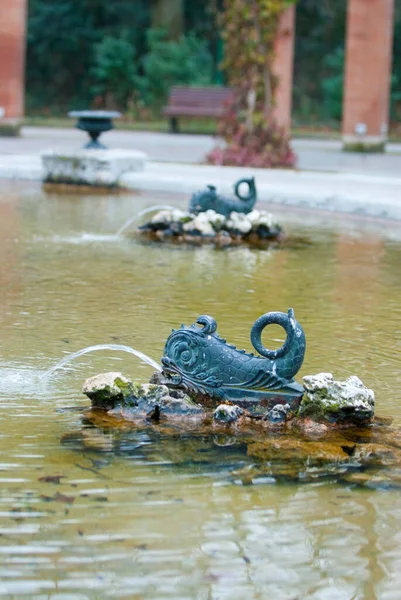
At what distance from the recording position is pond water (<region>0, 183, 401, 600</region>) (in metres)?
3.59

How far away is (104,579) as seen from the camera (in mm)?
3527

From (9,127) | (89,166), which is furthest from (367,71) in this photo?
(89,166)

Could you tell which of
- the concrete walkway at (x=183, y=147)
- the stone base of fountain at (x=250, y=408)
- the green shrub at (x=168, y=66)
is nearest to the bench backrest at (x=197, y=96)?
the concrete walkway at (x=183, y=147)

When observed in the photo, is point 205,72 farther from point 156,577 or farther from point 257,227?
point 156,577

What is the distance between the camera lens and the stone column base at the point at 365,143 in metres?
20.6

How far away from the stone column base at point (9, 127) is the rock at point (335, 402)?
17016 mm

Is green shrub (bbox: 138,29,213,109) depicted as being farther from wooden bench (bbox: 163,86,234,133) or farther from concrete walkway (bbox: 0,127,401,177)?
concrete walkway (bbox: 0,127,401,177)

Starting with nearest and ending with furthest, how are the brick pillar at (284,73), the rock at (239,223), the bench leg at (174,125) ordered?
the rock at (239,223), the brick pillar at (284,73), the bench leg at (174,125)

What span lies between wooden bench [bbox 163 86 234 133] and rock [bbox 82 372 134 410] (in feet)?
66.9

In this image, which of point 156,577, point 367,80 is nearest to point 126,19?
point 367,80

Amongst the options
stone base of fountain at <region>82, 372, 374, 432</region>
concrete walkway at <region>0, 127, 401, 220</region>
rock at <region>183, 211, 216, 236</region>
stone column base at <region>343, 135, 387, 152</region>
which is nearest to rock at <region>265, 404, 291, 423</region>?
stone base of fountain at <region>82, 372, 374, 432</region>

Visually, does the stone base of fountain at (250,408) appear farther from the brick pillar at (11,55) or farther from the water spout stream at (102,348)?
the brick pillar at (11,55)

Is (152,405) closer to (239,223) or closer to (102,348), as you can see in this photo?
(102,348)

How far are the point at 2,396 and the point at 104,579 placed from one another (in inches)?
77.1
